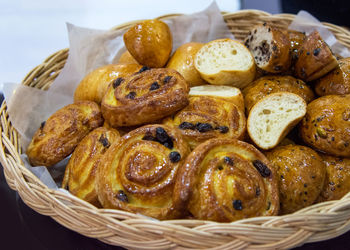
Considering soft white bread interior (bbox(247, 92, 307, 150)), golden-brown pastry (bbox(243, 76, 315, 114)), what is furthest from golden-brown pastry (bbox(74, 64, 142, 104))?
soft white bread interior (bbox(247, 92, 307, 150))

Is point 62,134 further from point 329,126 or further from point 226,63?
point 329,126

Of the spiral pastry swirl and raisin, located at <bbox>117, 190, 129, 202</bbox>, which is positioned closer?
raisin, located at <bbox>117, 190, 129, 202</bbox>

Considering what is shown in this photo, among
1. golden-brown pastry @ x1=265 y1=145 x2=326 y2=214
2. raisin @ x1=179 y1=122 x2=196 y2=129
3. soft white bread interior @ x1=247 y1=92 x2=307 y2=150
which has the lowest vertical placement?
golden-brown pastry @ x1=265 y1=145 x2=326 y2=214

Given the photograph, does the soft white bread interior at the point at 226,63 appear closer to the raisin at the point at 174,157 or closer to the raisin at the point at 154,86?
the raisin at the point at 154,86

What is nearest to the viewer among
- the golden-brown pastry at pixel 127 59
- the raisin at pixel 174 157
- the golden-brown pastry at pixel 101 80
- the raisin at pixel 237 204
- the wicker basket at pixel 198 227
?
the wicker basket at pixel 198 227

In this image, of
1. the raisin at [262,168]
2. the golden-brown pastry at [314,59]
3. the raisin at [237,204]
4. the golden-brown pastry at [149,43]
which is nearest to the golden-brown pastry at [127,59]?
the golden-brown pastry at [149,43]

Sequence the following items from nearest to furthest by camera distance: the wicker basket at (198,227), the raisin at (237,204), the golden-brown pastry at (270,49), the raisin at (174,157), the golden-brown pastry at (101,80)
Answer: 1. the wicker basket at (198,227)
2. the raisin at (237,204)
3. the raisin at (174,157)
4. the golden-brown pastry at (270,49)
5. the golden-brown pastry at (101,80)

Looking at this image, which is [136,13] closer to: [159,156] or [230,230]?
[159,156]

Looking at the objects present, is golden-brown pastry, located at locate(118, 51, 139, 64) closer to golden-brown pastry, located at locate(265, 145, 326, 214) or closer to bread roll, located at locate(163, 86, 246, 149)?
bread roll, located at locate(163, 86, 246, 149)
